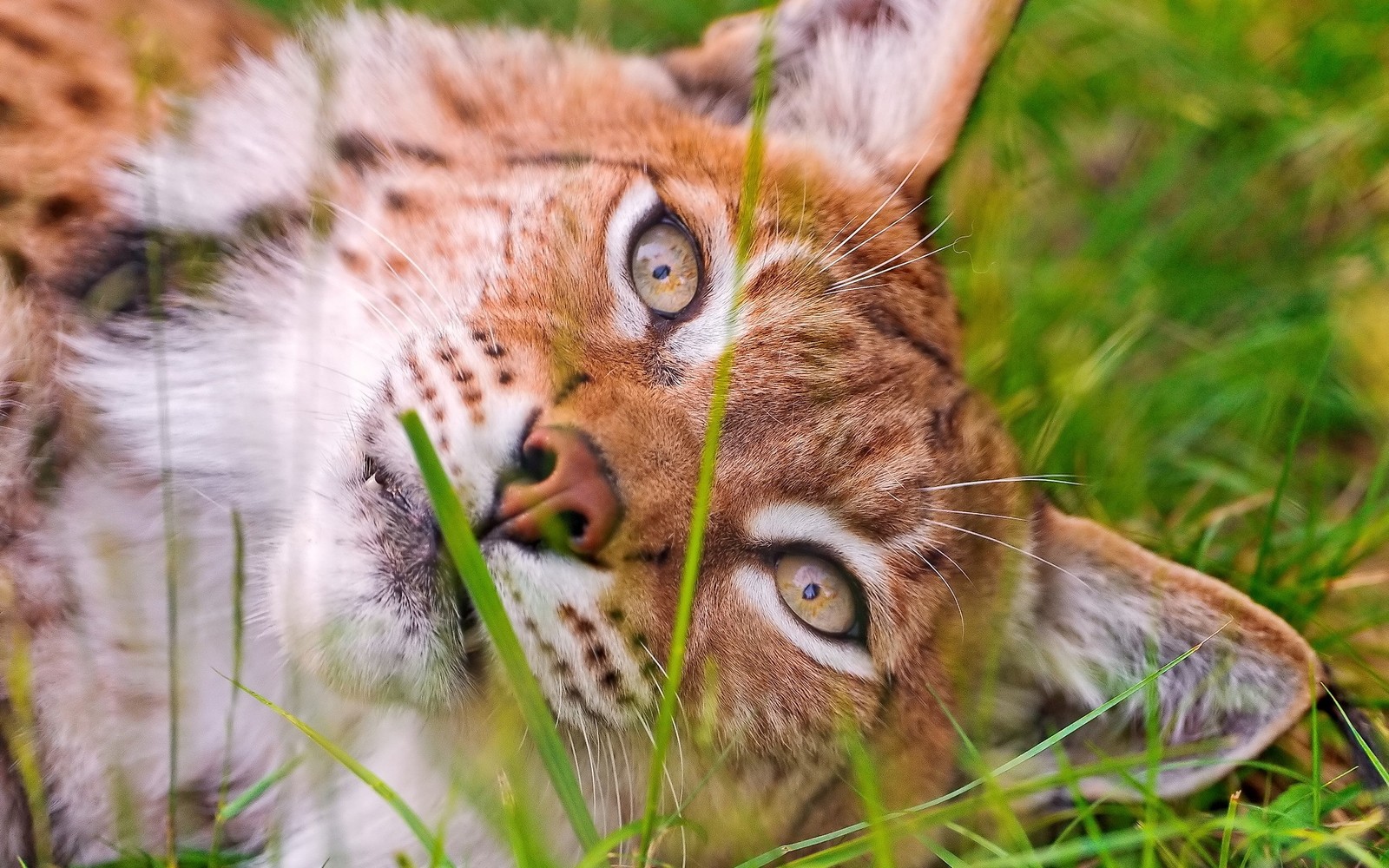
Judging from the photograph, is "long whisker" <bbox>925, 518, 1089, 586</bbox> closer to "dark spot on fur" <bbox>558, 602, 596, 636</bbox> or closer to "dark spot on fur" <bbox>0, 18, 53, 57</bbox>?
"dark spot on fur" <bbox>558, 602, 596, 636</bbox>

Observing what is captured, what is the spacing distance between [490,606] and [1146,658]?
63.6 inches

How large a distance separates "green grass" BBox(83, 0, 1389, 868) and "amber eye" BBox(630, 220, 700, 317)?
0.78 m

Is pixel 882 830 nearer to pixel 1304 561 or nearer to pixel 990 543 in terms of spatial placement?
pixel 990 543

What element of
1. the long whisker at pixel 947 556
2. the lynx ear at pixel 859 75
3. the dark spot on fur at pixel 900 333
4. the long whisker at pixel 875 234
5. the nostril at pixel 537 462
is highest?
the lynx ear at pixel 859 75

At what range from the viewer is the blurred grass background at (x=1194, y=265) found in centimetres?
344

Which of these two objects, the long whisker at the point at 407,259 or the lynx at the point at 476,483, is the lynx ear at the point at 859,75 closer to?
the lynx at the point at 476,483

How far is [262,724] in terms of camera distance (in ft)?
8.11

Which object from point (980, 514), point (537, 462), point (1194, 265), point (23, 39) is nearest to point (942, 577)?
point (980, 514)

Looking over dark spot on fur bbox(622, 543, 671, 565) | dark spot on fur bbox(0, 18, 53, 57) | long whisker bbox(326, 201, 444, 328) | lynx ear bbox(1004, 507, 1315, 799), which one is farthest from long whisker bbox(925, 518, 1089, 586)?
dark spot on fur bbox(0, 18, 53, 57)

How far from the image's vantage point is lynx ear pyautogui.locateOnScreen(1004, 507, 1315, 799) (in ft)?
7.86

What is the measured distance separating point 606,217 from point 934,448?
0.88 m

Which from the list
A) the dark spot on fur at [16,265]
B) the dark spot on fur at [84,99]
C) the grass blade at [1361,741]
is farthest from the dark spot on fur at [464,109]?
the grass blade at [1361,741]

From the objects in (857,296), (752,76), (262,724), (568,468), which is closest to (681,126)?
(752,76)

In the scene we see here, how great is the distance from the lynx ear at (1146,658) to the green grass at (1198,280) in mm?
164
